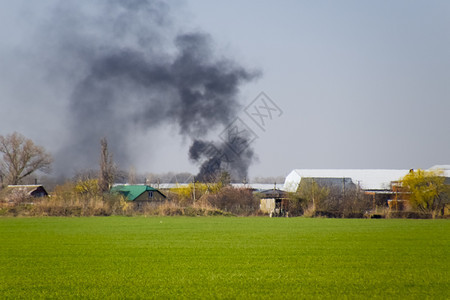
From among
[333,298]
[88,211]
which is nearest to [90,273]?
[333,298]

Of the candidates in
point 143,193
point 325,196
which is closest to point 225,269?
point 325,196

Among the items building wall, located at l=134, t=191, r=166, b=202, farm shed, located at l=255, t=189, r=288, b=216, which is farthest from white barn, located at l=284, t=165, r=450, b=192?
farm shed, located at l=255, t=189, r=288, b=216

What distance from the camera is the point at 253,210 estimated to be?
1750 inches

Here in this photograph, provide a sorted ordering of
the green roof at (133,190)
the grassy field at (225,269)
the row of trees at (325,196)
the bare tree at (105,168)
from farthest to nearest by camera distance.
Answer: the green roof at (133,190) < the bare tree at (105,168) < the row of trees at (325,196) < the grassy field at (225,269)

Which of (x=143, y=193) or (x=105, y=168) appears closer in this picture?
(x=105, y=168)

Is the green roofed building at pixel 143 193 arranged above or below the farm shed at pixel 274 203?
above

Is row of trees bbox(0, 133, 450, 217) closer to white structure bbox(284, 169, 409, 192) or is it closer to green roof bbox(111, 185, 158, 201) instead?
green roof bbox(111, 185, 158, 201)

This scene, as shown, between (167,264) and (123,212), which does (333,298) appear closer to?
(167,264)

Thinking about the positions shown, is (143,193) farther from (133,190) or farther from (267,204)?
(267,204)

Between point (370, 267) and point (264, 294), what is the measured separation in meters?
3.55

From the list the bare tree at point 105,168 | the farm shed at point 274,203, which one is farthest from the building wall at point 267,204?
the bare tree at point 105,168

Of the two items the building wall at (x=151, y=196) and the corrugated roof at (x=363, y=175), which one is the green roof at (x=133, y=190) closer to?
the building wall at (x=151, y=196)

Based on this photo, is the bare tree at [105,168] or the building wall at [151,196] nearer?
the bare tree at [105,168]

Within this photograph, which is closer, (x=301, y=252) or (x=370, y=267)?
(x=370, y=267)
